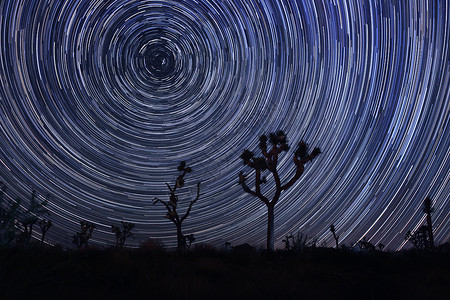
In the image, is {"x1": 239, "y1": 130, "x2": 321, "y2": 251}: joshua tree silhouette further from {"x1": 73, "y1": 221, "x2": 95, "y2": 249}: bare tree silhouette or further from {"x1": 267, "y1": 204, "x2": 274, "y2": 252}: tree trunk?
{"x1": 73, "y1": 221, "x2": 95, "y2": 249}: bare tree silhouette

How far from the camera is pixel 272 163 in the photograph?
22344 mm

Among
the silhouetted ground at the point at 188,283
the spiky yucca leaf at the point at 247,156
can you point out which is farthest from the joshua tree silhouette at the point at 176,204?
the silhouetted ground at the point at 188,283

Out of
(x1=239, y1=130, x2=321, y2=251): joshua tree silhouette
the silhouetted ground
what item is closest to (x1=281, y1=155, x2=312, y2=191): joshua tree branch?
(x1=239, y1=130, x2=321, y2=251): joshua tree silhouette

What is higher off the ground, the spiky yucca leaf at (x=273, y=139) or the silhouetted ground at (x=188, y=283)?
the spiky yucca leaf at (x=273, y=139)

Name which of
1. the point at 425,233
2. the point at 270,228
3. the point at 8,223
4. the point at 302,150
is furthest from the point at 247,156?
the point at 425,233

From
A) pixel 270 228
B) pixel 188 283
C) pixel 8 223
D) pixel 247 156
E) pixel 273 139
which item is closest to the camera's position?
pixel 188 283

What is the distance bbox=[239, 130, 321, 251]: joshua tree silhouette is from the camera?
21562 mm

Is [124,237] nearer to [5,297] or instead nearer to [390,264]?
[390,264]

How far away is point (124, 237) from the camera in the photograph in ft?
140

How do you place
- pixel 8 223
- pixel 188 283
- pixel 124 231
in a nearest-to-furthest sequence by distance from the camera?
pixel 188 283 → pixel 8 223 → pixel 124 231

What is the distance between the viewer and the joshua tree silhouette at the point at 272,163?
70.7 ft

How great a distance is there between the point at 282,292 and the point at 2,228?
30.1 feet

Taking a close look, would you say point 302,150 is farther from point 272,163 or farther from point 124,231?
point 124,231

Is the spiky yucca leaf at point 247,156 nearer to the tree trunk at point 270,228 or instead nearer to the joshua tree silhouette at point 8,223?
the tree trunk at point 270,228
